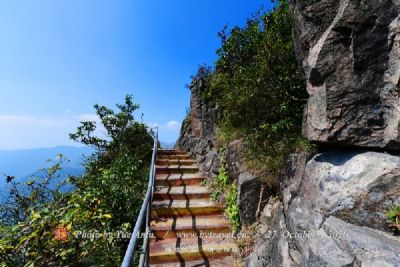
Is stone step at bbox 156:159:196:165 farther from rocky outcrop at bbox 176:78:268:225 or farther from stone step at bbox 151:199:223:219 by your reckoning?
stone step at bbox 151:199:223:219

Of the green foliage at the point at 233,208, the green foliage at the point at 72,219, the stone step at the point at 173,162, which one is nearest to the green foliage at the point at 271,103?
the green foliage at the point at 233,208

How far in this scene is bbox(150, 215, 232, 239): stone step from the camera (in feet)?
20.7

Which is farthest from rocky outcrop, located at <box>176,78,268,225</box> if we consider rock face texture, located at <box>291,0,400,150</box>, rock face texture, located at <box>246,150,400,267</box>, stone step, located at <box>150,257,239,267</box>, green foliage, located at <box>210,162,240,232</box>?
rock face texture, located at <box>291,0,400,150</box>

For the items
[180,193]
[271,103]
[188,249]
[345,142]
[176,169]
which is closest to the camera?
[345,142]

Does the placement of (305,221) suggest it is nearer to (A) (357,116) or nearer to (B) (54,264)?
(A) (357,116)

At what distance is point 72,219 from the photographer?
161 inches

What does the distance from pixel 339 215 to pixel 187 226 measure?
13.0ft

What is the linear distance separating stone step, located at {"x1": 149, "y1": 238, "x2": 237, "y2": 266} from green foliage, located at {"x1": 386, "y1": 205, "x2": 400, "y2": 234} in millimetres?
3470

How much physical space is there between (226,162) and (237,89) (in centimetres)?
229

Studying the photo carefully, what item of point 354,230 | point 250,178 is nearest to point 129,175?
point 250,178

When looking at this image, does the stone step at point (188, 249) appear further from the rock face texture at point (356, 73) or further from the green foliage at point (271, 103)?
the rock face texture at point (356, 73)

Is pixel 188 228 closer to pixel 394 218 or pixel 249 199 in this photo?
pixel 249 199

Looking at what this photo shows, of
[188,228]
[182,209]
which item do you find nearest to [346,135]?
[188,228]

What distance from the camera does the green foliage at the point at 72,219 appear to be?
12.3ft
